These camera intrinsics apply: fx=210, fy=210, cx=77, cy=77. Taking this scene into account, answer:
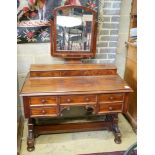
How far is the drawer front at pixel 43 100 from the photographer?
187cm

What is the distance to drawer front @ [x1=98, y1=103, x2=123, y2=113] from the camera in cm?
200

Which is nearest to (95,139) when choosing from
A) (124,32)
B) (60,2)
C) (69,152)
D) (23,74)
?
(69,152)

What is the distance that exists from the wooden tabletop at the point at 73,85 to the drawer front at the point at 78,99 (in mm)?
54

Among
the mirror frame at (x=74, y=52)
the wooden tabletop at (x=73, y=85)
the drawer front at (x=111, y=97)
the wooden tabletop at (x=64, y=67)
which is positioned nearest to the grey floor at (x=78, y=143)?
the drawer front at (x=111, y=97)

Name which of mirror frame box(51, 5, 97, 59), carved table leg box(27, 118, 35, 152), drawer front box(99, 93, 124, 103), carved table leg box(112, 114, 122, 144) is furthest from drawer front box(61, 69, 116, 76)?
carved table leg box(27, 118, 35, 152)

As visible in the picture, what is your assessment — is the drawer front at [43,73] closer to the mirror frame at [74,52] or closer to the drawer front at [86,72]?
the drawer front at [86,72]

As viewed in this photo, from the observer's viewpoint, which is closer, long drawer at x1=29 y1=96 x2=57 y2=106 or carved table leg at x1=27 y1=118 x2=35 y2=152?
long drawer at x1=29 y1=96 x2=57 y2=106

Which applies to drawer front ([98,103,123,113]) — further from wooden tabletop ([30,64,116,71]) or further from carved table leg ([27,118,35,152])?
carved table leg ([27,118,35,152])

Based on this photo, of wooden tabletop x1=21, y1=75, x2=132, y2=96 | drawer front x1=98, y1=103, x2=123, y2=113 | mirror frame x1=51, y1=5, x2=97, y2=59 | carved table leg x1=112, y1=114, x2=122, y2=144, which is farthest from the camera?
carved table leg x1=112, y1=114, x2=122, y2=144

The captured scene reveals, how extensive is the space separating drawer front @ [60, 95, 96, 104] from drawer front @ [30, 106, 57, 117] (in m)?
0.11
